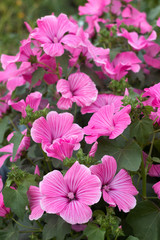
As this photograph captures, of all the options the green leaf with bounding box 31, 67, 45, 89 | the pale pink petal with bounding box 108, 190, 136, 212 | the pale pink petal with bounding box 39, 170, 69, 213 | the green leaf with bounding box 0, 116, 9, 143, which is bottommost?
the pale pink petal with bounding box 108, 190, 136, 212

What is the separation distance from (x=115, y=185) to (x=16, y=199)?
0.21 m

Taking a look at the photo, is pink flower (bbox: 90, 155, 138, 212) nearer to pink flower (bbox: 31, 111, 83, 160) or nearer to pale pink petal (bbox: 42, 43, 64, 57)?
pink flower (bbox: 31, 111, 83, 160)

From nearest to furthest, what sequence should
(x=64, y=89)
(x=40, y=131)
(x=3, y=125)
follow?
(x=40, y=131), (x=64, y=89), (x=3, y=125)

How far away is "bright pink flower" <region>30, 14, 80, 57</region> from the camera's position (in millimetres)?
858

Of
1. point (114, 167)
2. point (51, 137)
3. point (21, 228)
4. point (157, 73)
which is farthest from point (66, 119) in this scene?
point (157, 73)

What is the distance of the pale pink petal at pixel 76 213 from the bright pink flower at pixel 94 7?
0.85 m

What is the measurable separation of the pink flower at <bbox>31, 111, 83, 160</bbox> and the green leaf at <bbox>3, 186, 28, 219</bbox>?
0.32 feet

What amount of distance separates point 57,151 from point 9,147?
268 mm

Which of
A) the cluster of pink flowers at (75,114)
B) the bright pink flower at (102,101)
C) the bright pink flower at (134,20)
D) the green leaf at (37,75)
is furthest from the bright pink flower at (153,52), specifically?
the green leaf at (37,75)

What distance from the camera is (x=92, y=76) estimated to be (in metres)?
1.00

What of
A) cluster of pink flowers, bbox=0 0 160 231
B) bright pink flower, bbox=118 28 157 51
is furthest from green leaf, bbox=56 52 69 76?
bright pink flower, bbox=118 28 157 51

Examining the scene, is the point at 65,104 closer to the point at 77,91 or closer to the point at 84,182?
the point at 77,91

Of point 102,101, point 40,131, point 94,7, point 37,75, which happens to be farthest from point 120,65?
point 94,7

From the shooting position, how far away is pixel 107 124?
0.74 metres
